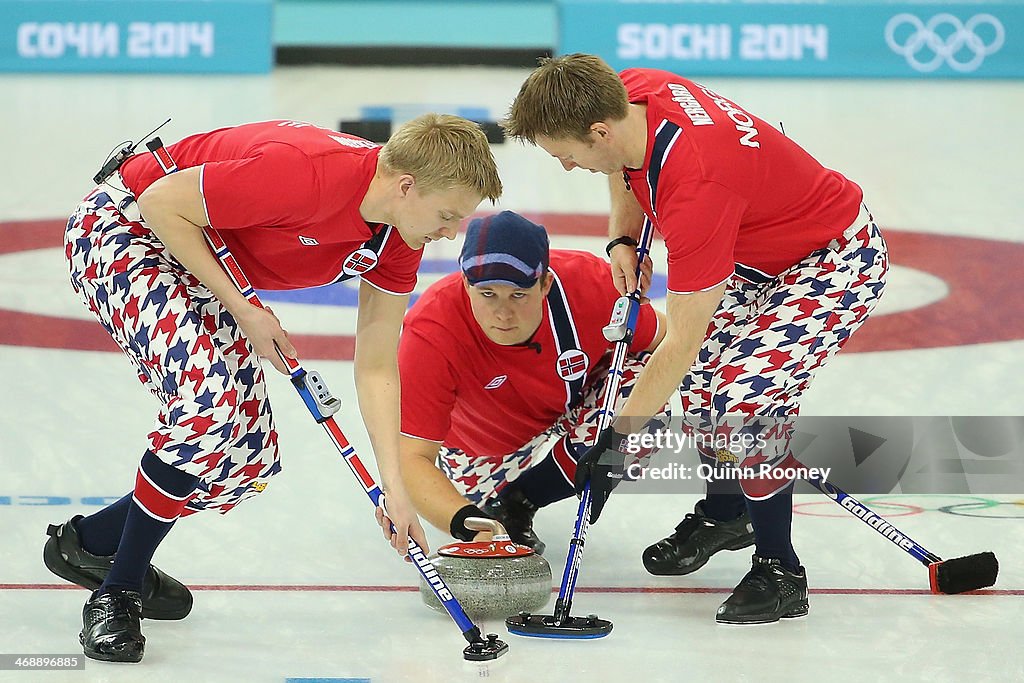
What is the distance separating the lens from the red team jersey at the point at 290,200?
303cm

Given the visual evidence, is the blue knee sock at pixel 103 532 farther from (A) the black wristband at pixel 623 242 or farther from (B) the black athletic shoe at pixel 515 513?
(A) the black wristband at pixel 623 242

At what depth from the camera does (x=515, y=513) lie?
13.1 feet

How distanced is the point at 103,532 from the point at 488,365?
3.70 ft

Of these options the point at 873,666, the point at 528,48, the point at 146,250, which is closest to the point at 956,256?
the point at 873,666

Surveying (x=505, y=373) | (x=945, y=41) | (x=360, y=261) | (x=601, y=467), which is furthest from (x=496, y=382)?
(x=945, y=41)

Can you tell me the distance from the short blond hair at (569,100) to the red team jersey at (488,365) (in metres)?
0.78

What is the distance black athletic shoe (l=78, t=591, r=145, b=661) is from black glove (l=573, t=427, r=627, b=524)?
3.58ft

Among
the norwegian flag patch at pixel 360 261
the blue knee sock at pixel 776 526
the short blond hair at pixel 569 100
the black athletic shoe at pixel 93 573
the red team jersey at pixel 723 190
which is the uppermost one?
the short blond hair at pixel 569 100

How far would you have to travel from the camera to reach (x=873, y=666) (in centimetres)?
315

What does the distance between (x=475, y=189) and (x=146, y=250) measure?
2.60 feet

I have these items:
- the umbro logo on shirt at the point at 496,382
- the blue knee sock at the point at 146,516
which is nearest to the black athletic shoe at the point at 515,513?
the umbro logo on shirt at the point at 496,382

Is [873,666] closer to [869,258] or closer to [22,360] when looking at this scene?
[869,258]

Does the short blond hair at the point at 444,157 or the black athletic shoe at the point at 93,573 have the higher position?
the short blond hair at the point at 444,157

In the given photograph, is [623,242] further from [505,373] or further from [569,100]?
[569,100]
